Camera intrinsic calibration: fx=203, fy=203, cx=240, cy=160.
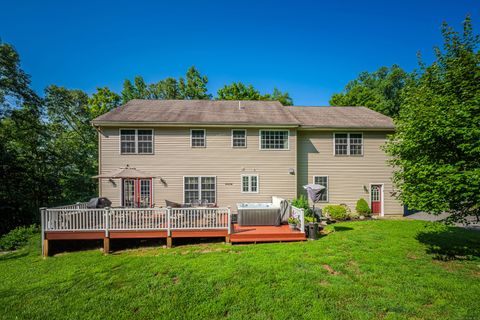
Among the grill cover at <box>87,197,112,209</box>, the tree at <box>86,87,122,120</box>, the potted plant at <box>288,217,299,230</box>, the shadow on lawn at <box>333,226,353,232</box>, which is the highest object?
the tree at <box>86,87,122,120</box>

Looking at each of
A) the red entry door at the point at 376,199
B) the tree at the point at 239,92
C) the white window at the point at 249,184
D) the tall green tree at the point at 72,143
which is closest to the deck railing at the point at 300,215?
the white window at the point at 249,184

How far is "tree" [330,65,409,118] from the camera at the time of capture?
25.8 m

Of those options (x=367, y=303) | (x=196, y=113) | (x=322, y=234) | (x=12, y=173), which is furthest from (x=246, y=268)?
(x=12, y=173)

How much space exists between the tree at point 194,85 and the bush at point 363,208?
931 inches

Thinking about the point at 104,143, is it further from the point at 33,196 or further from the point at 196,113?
the point at 33,196

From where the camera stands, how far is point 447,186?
5082 mm

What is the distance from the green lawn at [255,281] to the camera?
3.90m

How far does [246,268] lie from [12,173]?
Answer: 58.6 ft

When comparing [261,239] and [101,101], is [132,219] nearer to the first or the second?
[261,239]

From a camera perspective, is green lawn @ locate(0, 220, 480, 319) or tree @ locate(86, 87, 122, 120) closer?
green lawn @ locate(0, 220, 480, 319)

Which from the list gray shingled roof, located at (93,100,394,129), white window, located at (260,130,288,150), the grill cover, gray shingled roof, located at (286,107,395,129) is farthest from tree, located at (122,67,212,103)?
the grill cover

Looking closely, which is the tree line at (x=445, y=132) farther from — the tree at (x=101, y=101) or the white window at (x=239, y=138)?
the tree at (x=101, y=101)

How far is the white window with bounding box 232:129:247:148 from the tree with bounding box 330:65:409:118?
68.6 ft

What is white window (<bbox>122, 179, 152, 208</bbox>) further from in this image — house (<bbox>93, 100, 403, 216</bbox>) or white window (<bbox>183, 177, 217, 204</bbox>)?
white window (<bbox>183, 177, 217, 204</bbox>)
